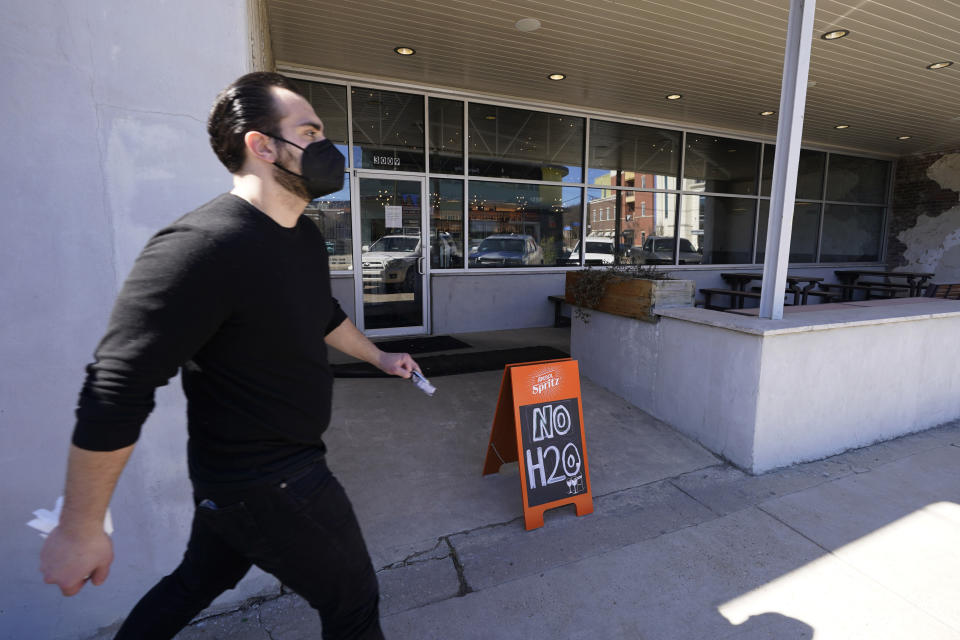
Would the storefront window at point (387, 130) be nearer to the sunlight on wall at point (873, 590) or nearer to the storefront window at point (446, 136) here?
the storefront window at point (446, 136)

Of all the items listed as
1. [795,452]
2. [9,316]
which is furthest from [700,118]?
[9,316]

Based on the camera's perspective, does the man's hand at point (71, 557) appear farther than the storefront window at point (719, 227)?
No

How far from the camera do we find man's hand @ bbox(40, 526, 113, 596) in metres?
0.95

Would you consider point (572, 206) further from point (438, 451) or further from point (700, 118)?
point (438, 451)

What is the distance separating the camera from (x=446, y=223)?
7125 millimetres

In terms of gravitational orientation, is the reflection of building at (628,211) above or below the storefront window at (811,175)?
below

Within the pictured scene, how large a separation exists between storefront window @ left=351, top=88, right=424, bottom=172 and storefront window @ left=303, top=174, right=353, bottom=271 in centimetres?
46

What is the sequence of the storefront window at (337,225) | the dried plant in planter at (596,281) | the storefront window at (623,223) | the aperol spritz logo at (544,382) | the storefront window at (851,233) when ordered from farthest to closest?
1. the storefront window at (851,233)
2. the storefront window at (623,223)
3. the storefront window at (337,225)
4. the dried plant in planter at (596,281)
5. the aperol spritz logo at (544,382)

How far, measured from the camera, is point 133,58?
177cm

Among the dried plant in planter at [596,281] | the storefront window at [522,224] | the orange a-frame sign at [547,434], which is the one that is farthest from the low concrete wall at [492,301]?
the orange a-frame sign at [547,434]

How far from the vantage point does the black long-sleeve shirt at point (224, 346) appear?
3.04ft

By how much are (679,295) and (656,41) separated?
2.87 m

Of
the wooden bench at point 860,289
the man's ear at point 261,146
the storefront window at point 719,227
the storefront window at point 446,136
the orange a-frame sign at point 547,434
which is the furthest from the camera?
the storefront window at point 719,227

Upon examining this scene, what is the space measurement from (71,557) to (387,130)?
647 centimetres
